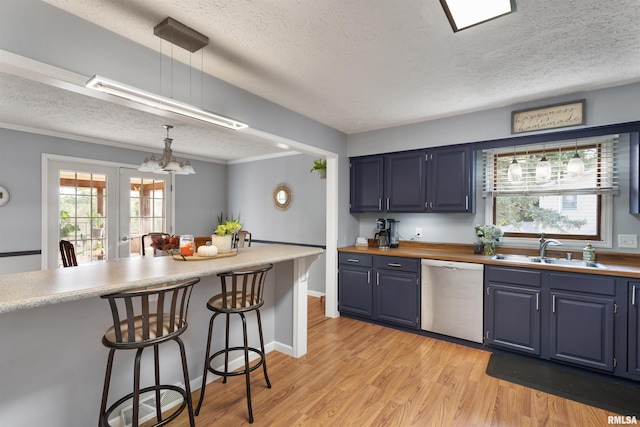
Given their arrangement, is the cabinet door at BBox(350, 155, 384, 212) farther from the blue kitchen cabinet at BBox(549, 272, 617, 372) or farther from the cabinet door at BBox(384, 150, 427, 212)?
the blue kitchen cabinet at BBox(549, 272, 617, 372)

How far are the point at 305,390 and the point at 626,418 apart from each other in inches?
85.6

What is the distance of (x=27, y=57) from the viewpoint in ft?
5.04

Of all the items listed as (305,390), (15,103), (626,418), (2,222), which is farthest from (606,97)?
(2,222)

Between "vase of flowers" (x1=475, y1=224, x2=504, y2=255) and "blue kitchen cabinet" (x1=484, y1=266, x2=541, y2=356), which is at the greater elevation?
"vase of flowers" (x1=475, y1=224, x2=504, y2=255)

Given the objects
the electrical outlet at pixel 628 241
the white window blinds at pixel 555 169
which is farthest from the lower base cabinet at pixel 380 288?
the electrical outlet at pixel 628 241

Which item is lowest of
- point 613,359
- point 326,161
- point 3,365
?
point 613,359

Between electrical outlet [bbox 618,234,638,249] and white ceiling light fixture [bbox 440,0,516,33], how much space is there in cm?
246

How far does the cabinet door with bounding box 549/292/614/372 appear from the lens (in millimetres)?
2426

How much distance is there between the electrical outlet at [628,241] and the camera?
2.72 meters

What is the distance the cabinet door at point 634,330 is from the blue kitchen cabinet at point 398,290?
167 cm

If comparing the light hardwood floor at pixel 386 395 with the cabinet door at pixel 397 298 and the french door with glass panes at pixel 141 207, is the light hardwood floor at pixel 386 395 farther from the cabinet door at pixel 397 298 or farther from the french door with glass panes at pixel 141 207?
the french door with glass panes at pixel 141 207

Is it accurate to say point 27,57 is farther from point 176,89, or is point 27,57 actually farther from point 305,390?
point 305,390

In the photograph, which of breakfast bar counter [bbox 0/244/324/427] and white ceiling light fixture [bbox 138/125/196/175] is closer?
breakfast bar counter [bbox 0/244/324/427]

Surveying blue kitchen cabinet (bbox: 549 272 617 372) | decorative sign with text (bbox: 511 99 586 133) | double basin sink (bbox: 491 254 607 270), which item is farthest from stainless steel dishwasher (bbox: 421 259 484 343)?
decorative sign with text (bbox: 511 99 586 133)
